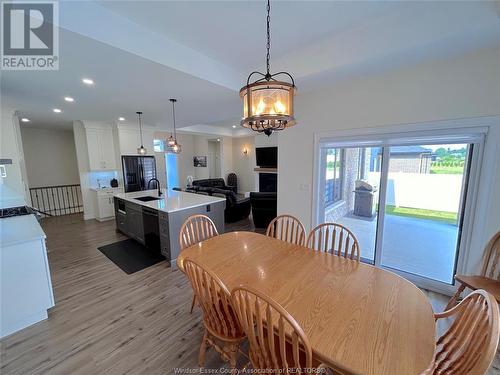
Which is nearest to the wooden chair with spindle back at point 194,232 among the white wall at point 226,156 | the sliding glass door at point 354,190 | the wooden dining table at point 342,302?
the wooden dining table at point 342,302

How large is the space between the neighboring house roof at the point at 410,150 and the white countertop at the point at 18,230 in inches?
164

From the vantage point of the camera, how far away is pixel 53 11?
1.57 meters

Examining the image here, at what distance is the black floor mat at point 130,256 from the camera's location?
3186 millimetres

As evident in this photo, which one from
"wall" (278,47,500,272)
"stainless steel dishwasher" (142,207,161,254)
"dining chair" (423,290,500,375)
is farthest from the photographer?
"stainless steel dishwasher" (142,207,161,254)

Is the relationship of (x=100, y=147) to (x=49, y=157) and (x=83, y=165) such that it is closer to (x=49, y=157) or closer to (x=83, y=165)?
(x=83, y=165)

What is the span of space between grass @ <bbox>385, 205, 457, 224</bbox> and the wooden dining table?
1625 mm

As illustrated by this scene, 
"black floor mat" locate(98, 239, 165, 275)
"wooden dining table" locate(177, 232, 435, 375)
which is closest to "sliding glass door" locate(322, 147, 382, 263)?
"wooden dining table" locate(177, 232, 435, 375)

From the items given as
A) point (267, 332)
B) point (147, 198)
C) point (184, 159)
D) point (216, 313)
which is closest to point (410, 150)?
point (267, 332)

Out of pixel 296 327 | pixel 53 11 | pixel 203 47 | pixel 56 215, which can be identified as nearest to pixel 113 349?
pixel 296 327

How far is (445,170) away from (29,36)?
451cm

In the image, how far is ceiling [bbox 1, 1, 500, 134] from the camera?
5.76ft

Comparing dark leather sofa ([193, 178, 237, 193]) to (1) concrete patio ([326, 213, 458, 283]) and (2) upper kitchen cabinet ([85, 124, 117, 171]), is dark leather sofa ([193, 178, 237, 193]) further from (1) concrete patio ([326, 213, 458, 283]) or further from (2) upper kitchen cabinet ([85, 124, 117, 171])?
(1) concrete patio ([326, 213, 458, 283])

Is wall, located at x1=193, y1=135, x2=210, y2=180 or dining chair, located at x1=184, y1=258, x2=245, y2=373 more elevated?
wall, located at x1=193, y1=135, x2=210, y2=180

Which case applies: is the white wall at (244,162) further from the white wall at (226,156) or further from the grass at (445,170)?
the grass at (445,170)
